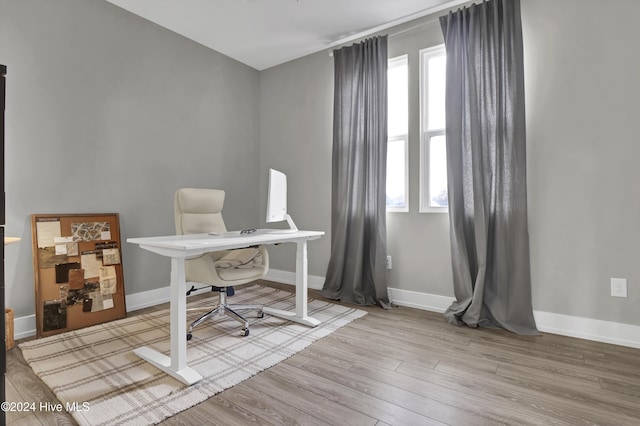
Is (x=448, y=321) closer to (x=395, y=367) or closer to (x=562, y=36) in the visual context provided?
(x=395, y=367)

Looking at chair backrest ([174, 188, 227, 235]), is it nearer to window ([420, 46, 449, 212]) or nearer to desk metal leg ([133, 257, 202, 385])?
desk metal leg ([133, 257, 202, 385])

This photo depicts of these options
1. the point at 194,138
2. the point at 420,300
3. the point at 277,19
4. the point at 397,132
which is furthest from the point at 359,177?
the point at 194,138

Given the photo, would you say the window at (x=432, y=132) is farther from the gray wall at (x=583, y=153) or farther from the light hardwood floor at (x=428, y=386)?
the light hardwood floor at (x=428, y=386)

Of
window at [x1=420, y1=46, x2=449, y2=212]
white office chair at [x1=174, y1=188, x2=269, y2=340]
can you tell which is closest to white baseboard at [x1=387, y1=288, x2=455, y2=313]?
window at [x1=420, y1=46, x2=449, y2=212]

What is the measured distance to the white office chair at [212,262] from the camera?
7.70ft

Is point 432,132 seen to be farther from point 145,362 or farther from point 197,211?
point 145,362

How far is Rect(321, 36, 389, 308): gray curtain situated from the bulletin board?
6.43ft

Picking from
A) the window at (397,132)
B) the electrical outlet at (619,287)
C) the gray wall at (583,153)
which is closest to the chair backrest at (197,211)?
the window at (397,132)

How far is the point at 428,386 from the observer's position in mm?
1756

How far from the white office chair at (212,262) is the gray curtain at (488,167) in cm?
165

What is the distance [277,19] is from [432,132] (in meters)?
1.81

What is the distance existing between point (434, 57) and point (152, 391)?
3347 mm

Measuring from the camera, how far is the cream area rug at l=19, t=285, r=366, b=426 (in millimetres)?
1565

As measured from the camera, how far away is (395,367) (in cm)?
197
